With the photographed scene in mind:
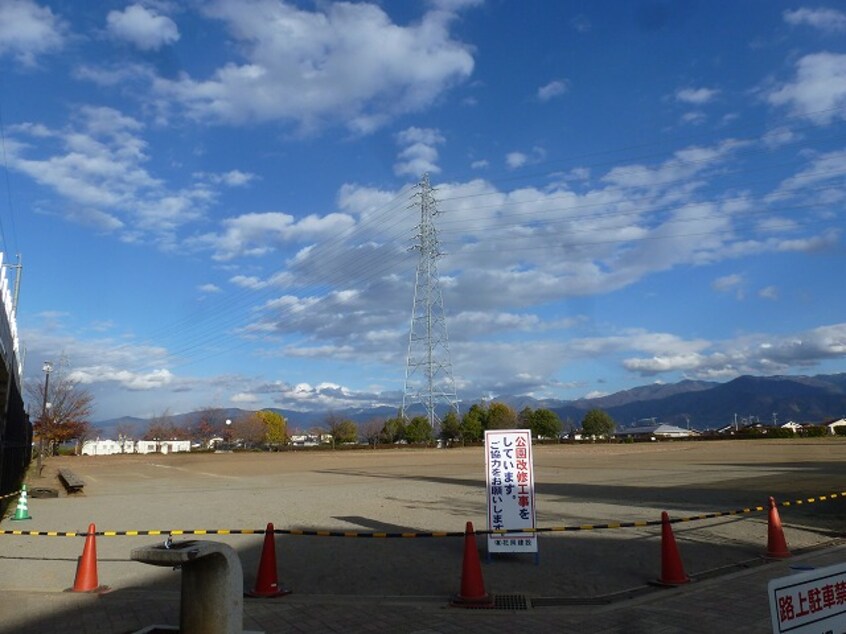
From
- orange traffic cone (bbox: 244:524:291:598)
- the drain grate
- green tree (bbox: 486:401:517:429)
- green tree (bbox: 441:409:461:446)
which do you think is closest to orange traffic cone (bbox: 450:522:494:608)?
the drain grate

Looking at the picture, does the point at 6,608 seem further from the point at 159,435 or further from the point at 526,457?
the point at 159,435

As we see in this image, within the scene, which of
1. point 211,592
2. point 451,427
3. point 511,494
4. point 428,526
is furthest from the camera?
point 451,427

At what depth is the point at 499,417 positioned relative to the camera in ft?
339

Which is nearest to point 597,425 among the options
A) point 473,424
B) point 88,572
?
point 473,424

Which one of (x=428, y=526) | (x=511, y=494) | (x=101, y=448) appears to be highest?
(x=511, y=494)

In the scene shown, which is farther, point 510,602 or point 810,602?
point 510,602

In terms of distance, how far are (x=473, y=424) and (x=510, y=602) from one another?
89197mm

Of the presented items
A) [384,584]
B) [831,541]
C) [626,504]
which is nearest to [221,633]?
[384,584]

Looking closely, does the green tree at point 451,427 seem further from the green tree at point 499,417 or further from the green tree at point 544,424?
the green tree at point 544,424

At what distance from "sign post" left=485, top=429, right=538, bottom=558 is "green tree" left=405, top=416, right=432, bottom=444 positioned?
283 feet

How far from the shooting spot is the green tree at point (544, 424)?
102 meters

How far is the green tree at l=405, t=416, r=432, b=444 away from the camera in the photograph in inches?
3752

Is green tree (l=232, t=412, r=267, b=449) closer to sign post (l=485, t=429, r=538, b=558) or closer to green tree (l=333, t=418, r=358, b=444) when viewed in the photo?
green tree (l=333, t=418, r=358, b=444)

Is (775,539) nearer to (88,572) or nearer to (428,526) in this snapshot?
(428,526)
